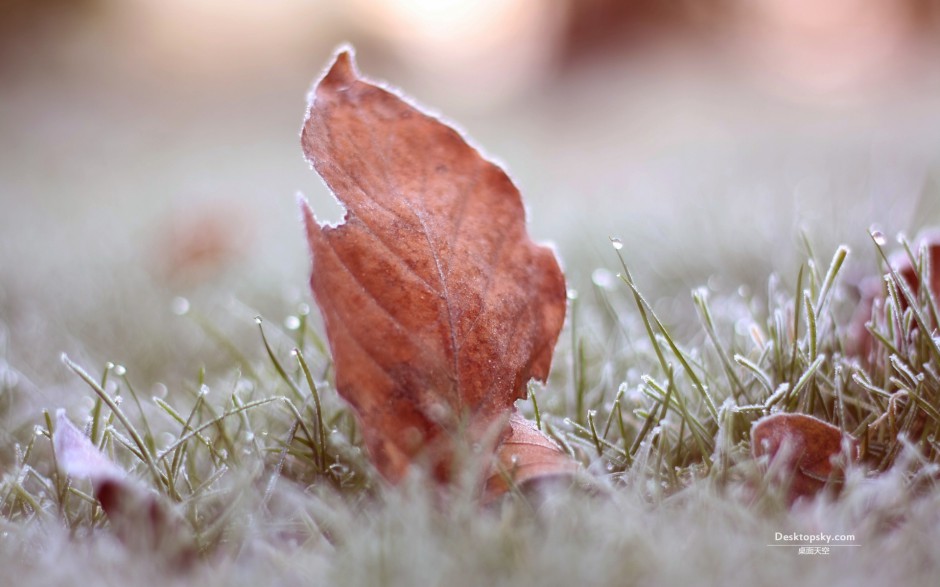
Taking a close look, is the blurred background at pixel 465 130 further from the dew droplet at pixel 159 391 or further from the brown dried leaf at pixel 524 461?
the brown dried leaf at pixel 524 461

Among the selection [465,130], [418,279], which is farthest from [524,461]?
[465,130]

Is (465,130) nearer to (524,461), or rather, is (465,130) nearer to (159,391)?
(159,391)

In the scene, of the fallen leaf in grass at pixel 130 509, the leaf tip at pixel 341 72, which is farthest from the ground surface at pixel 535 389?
the leaf tip at pixel 341 72

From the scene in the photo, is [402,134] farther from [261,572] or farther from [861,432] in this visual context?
[861,432]

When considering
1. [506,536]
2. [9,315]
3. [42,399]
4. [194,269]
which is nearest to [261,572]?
[506,536]

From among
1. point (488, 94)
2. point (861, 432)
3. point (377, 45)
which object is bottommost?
Answer: point (861, 432)
